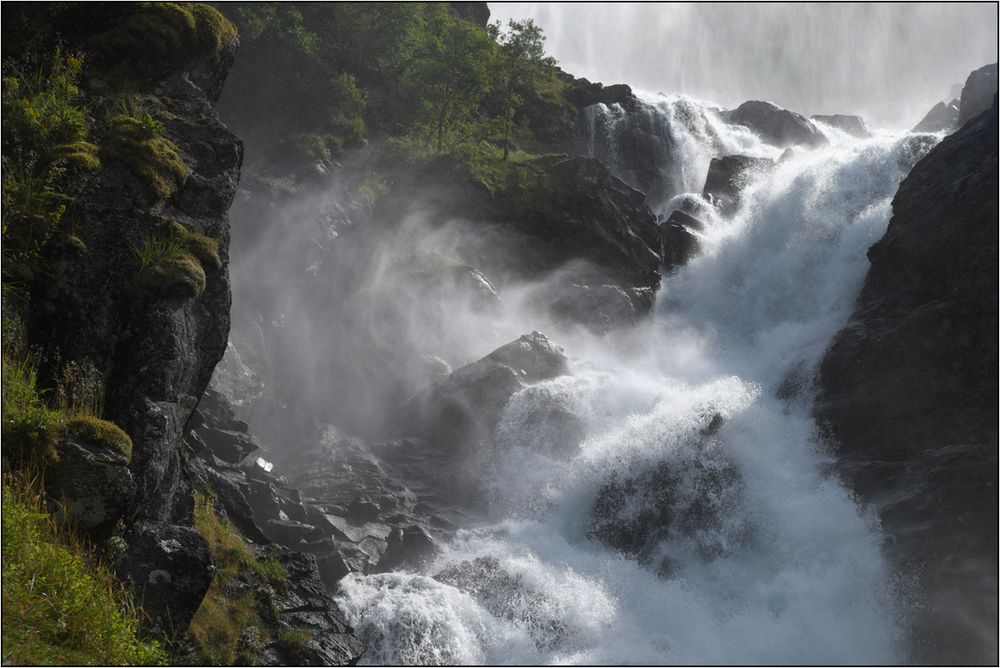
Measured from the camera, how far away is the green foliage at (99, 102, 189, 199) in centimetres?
1252

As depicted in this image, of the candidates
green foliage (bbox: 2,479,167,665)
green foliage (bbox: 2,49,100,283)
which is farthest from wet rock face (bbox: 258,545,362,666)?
green foliage (bbox: 2,49,100,283)

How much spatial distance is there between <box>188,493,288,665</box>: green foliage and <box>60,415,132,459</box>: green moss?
2732mm

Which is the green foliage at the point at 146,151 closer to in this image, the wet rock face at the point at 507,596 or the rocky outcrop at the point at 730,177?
the wet rock face at the point at 507,596

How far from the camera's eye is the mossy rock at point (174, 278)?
11477 mm

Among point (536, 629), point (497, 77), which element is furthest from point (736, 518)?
point (497, 77)

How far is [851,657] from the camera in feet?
61.3

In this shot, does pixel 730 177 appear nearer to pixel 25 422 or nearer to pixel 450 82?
pixel 450 82

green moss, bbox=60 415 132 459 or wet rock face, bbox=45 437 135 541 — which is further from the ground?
green moss, bbox=60 415 132 459

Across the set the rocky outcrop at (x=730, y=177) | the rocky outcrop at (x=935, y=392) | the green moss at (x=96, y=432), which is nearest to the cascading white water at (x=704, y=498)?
the rocky outcrop at (x=935, y=392)

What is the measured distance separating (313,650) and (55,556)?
7469 millimetres

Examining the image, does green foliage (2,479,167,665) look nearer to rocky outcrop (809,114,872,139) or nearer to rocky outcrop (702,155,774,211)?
rocky outcrop (702,155,774,211)

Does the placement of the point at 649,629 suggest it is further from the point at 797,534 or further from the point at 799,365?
the point at 799,365

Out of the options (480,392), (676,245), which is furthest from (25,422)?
(676,245)

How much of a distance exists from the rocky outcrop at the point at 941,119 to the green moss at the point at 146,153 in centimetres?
A: 6923
